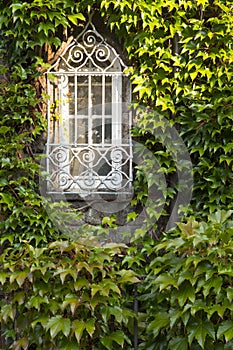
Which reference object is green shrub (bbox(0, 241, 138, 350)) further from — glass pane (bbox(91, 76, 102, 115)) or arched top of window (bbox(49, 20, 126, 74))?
arched top of window (bbox(49, 20, 126, 74))

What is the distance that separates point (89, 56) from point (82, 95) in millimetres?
311

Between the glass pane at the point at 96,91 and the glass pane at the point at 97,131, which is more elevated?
the glass pane at the point at 96,91

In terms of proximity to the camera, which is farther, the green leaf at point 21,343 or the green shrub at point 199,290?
the green leaf at point 21,343

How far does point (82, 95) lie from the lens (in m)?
3.91

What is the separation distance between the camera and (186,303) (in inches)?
103

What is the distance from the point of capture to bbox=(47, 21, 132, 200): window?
378 cm

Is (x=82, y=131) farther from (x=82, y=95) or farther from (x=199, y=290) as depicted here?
(x=199, y=290)

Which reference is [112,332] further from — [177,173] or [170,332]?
[177,173]

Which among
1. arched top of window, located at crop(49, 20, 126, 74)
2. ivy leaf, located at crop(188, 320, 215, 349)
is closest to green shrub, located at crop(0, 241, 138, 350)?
ivy leaf, located at crop(188, 320, 215, 349)

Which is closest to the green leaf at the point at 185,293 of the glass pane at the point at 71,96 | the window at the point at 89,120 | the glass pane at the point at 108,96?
the window at the point at 89,120

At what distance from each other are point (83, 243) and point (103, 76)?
4.84 feet

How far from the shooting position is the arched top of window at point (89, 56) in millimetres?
3805

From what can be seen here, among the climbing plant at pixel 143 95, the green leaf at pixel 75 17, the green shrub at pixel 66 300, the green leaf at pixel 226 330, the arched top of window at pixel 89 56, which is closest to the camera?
the green leaf at pixel 226 330

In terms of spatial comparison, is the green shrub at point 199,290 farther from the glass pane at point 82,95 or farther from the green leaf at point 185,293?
the glass pane at point 82,95
